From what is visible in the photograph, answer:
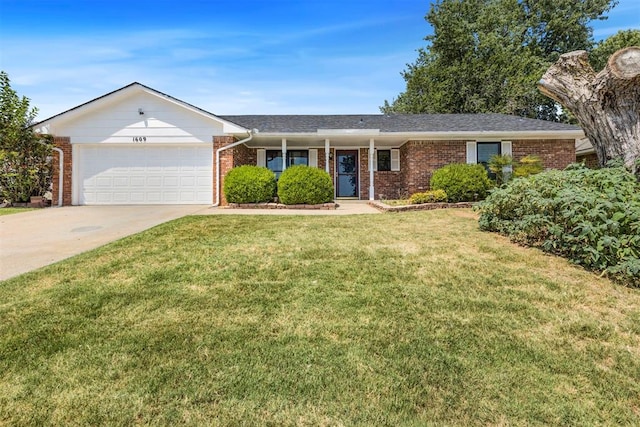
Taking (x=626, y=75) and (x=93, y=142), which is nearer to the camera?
(x=626, y=75)

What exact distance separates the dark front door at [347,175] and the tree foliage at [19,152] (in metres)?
10.9

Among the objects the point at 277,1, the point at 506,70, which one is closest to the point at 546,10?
the point at 506,70

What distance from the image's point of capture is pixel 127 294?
3.49m

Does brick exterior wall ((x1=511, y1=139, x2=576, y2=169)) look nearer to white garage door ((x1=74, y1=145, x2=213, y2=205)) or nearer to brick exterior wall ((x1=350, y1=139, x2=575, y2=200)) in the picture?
brick exterior wall ((x1=350, y1=139, x2=575, y2=200))

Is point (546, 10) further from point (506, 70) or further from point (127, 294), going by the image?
point (127, 294)

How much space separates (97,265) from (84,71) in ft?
31.7

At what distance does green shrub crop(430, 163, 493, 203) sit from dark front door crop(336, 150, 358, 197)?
443cm

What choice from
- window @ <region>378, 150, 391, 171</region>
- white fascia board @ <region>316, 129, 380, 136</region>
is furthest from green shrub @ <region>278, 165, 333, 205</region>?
window @ <region>378, 150, 391, 171</region>

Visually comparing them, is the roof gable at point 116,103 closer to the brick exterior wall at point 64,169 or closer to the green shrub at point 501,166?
the brick exterior wall at point 64,169

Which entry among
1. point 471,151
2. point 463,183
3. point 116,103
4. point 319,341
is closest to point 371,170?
point 463,183

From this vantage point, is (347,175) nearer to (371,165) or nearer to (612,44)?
(371,165)

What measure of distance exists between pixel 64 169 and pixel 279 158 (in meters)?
7.95

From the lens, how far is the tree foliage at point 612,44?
2245 cm

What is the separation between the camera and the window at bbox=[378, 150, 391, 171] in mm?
15406
